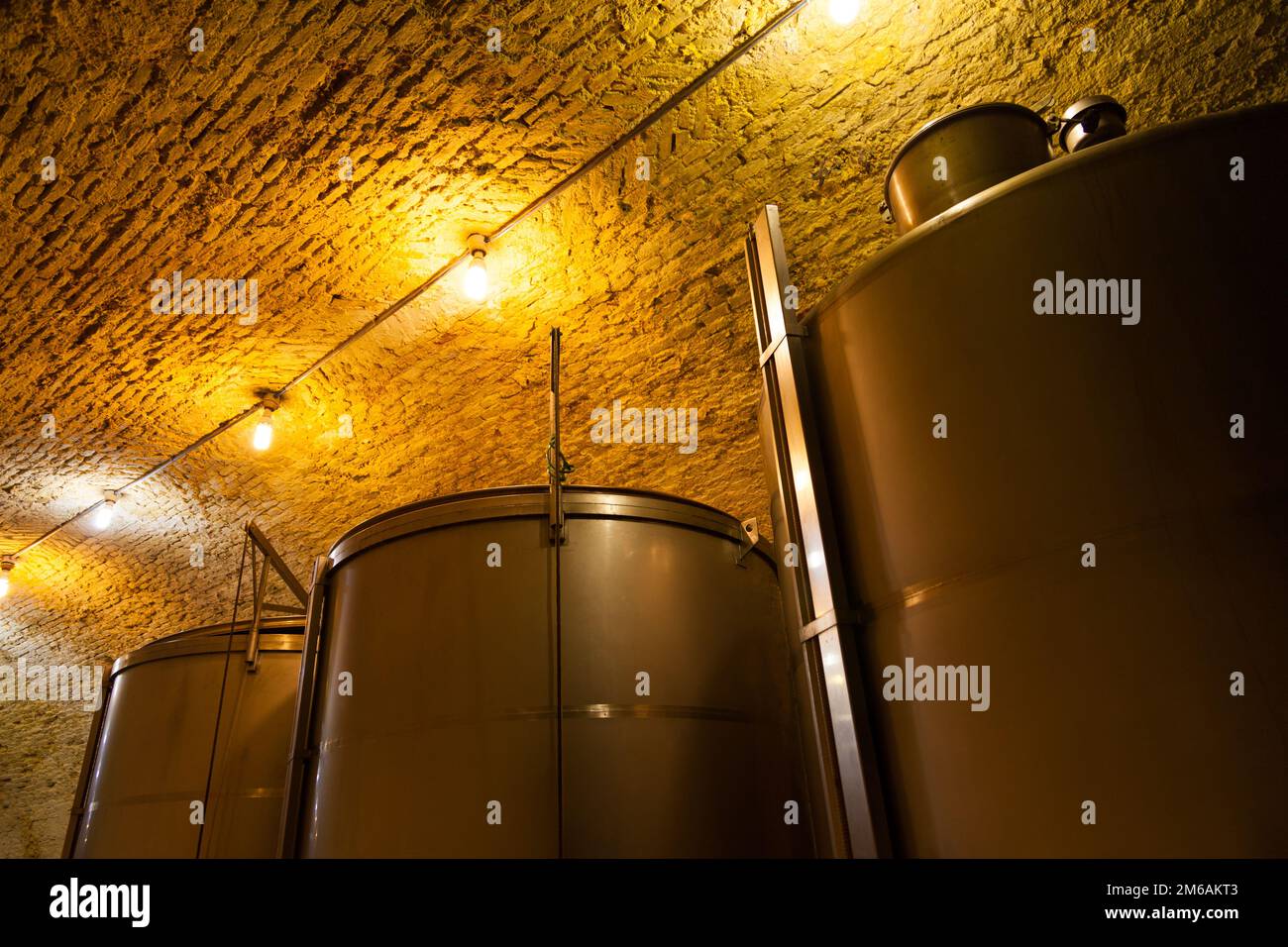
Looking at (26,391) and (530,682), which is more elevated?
(26,391)

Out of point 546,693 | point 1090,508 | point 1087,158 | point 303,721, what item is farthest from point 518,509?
point 1087,158

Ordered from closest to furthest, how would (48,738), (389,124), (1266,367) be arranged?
(1266,367), (389,124), (48,738)

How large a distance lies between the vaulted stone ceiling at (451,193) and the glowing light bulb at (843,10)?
0.08m

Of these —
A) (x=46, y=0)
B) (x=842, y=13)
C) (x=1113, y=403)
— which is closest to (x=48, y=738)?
(x=46, y=0)

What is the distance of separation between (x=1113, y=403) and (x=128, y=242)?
19.1ft

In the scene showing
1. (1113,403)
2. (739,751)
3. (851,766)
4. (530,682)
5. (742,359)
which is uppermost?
(742,359)

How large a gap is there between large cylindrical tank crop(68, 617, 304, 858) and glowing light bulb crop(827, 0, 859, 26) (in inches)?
207

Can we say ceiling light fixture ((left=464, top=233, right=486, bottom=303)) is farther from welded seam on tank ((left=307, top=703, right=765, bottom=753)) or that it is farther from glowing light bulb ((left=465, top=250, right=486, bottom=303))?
welded seam on tank ((left=307, top=703, right=765, bottom=753))

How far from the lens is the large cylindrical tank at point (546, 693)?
128 inches

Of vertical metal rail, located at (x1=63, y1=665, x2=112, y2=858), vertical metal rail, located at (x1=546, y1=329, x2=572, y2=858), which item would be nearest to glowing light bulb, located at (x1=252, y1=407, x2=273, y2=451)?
vertical metal rail, located at (x1=63, y1=665, x2=112, y2=858)

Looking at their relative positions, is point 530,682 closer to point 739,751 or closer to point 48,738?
point 739,751

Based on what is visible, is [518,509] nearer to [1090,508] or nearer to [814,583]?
[814,583]

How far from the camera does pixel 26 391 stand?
22.2 ft

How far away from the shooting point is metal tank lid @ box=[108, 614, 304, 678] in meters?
5.98
